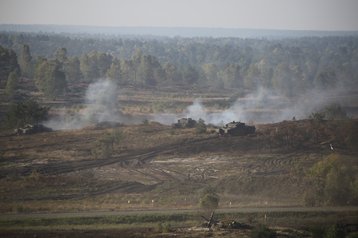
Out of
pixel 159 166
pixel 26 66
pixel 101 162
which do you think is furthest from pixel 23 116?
pixel 26 66

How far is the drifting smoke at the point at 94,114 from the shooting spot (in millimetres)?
60397

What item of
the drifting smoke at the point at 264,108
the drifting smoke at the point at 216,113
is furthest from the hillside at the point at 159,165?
the drifting smoke at the point at 264,108

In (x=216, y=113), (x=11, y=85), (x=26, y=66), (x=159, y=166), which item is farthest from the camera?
(x=26, y=66)

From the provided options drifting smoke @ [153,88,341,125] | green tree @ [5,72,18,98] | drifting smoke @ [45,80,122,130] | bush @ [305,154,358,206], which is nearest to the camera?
bush @ [305,154,358,206]

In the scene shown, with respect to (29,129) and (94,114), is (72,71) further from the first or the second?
(29,129)

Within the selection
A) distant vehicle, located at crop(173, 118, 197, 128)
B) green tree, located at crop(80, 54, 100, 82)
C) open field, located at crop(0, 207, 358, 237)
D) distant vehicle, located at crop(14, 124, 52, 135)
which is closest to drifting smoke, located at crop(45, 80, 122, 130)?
distant vehicle, located at crop(14, 124, 52, 135)

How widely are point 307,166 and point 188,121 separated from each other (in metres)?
15.9

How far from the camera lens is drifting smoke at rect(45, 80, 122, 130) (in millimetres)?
60397

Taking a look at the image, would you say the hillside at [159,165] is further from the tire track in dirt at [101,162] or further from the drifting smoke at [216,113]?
the drifting smoke at [216,113]

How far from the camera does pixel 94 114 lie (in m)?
63.5

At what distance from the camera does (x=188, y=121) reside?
54.5m

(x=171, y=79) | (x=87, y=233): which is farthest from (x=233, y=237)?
(x=171, y=79)

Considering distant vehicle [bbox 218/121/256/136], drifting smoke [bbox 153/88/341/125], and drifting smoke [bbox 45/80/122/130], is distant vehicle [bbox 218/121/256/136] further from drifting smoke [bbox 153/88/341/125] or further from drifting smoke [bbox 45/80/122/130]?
drifting smoke [bbox 45/80/122/130]

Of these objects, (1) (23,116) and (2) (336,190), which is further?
(1) (23,116)
